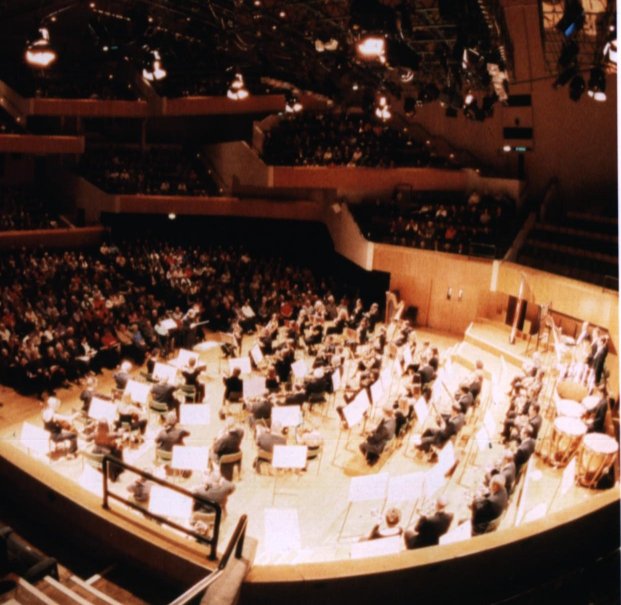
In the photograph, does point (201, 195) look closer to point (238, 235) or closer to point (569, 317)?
point (238, 235)

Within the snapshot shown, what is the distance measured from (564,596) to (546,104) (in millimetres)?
15869

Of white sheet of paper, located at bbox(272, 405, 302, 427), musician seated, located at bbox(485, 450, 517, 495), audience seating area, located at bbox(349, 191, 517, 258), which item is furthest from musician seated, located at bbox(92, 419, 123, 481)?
audience seating area, located at bbox(349, 191, 517, 258)

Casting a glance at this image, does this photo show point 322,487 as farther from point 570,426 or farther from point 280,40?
point 280,40

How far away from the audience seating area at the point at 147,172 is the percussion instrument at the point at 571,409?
15738mm

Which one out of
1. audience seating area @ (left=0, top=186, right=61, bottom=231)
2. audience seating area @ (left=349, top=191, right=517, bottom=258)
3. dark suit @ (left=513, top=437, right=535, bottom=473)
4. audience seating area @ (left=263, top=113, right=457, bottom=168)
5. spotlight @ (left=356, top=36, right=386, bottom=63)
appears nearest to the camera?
dark suit @ (left=513, top=437, right=535, bottom=473)

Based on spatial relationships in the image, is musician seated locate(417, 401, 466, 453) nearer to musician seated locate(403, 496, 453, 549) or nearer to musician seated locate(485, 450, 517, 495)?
musician seated locate(485, 450, 517, 495)

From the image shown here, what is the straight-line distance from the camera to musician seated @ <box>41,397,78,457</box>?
8531 mm

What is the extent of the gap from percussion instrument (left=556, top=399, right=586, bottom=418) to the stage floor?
0.80 m

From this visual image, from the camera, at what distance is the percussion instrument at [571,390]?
9898mm

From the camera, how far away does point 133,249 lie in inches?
770

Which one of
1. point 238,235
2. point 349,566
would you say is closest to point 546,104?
point 238,235

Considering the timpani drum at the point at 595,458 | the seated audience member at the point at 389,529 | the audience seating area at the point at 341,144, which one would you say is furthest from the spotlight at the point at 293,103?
the seated audience member at the point at 389,529

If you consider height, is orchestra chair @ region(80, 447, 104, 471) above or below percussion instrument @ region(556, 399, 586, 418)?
below

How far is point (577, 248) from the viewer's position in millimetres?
14742
